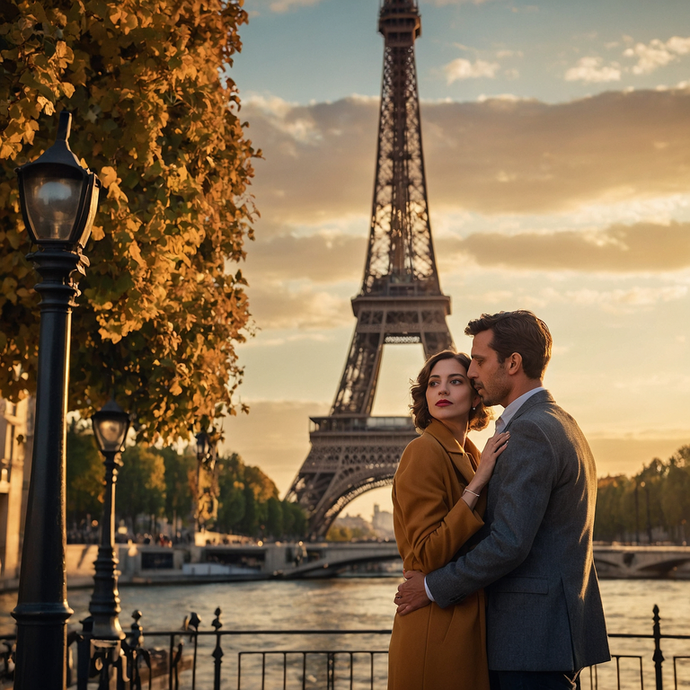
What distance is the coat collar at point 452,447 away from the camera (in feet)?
14.1

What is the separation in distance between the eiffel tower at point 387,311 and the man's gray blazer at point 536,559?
56.5 m

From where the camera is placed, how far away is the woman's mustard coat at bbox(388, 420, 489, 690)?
3.94 metres

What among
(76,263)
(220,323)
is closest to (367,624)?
(220,323)

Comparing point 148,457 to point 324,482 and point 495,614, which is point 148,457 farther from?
point 495,614

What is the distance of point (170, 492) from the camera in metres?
82.6

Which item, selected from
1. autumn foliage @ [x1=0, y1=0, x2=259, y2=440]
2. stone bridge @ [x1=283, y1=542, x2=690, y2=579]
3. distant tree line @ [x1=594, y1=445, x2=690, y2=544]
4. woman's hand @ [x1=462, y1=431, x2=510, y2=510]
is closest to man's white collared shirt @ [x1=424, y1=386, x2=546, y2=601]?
woman's hand @ [x1=462, y1=431, x2=510, y2=510]

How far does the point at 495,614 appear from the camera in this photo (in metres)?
4.05

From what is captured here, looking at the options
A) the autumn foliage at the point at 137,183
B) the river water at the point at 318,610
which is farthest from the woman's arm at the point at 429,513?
the river water at the point at 318,610

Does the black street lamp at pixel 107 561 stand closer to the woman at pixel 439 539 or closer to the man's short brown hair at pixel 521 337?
the woman at pixel 439 539

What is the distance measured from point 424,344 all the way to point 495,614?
57.0 m

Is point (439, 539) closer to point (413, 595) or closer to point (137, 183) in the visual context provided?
point (413, 595)

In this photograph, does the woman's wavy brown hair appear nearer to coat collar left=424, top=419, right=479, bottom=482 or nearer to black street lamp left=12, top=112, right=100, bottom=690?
coat collar left=424, top=419, right=479, bottom=482

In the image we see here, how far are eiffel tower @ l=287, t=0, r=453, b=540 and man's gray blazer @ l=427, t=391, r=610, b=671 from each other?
5653cm

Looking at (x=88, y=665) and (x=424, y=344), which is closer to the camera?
(x=88, y=665)
